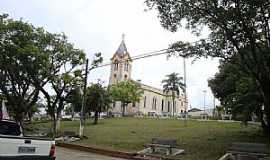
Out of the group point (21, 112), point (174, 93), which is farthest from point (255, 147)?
point (174, 93)

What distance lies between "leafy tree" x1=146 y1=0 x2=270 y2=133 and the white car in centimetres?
1077

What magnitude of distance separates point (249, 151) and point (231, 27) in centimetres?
582

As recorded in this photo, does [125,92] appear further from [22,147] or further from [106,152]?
[22,147]

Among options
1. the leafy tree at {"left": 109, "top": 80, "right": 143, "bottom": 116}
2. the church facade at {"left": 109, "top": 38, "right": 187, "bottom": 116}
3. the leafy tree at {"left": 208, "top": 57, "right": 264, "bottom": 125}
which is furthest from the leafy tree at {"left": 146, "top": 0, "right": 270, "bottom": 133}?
the church facade at {"left": 109, "top": 38, "right": 187, "bottom": 116}

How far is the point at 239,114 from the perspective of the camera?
23141 mm

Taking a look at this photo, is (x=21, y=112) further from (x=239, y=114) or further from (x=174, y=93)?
(x=174, y=93)

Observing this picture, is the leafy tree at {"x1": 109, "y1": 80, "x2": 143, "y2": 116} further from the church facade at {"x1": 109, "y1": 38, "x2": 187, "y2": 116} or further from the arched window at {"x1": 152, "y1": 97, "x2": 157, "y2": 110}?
the arched window at {"x1": 152, "y1": 97, "x2": 157, "y2": 110}

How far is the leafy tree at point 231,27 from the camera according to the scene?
1603 centimetres

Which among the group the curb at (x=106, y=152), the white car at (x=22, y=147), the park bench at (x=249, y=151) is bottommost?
the curb at (x=106, y=152)

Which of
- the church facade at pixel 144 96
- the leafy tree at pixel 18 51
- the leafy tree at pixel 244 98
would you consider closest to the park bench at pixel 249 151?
the leafy tree at pixel 244 98

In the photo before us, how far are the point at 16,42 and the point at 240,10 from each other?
69.0 feet

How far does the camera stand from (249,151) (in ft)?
48.1

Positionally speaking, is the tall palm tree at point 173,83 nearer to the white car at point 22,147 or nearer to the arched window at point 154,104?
the arched window at point 154,104

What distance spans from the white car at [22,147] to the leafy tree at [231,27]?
424 inches
